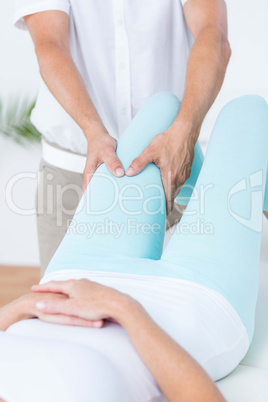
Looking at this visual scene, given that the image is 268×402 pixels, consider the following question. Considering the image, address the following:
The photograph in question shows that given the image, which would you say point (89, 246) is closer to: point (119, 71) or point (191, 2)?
point (119, 71)

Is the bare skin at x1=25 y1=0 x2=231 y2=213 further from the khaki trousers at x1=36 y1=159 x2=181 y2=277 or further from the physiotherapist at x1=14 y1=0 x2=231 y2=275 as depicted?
the khaki trousers at x1=36 y1=159 x2=181 y2=277

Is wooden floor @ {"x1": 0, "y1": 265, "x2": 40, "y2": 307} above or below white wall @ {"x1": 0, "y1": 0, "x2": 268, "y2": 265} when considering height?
below

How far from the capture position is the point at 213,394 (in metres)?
0.83

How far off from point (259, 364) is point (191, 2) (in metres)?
1.13

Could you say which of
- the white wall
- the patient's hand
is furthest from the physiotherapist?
the white wall

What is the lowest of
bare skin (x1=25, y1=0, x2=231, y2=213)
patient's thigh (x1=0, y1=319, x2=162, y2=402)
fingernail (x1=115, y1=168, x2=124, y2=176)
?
patient's thigh (x1=0, y1=319, x2=162, y2=402)

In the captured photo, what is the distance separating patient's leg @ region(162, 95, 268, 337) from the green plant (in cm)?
196

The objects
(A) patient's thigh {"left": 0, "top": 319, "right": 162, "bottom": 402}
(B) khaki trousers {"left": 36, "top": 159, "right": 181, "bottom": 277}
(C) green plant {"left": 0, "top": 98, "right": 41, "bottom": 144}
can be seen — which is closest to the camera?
(A) patient's thigh {"left": 0, "top": 319, "right": 162, "bottom": 402}

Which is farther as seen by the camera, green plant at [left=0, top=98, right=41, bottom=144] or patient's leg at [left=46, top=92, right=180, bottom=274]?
green plant at [left=0, top=98, right=41, bottom=144]

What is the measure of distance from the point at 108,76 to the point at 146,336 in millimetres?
1150

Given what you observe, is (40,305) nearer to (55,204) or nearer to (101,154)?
(101,154)

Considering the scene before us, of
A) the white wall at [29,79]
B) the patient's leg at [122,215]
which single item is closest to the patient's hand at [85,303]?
the patient's leg at [122,215]

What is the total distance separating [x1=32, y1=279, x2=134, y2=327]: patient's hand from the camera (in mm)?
945

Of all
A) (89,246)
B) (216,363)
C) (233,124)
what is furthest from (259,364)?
(233,124)
